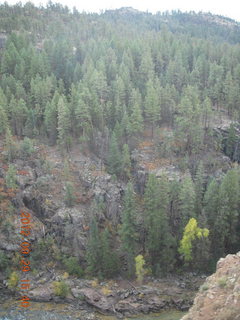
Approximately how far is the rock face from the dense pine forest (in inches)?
707

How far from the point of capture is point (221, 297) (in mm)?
22016

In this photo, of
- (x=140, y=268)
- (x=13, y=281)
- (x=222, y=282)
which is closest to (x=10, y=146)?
(x=13, y=281)

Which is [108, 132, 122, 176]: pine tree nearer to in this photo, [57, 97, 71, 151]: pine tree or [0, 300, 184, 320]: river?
[57, 97, 71, 151]: pine tree

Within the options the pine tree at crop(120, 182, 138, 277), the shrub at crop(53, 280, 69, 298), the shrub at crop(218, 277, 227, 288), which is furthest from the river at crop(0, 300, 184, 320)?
the shrub at crop(218, 277, 227, 288)

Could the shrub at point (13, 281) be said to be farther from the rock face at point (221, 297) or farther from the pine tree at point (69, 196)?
→ the rock face at point (221, 297)

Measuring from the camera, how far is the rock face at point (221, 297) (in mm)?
19266

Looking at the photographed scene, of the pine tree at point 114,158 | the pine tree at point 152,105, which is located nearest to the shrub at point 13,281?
the pine tree at point 114,158

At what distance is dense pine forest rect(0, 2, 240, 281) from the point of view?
4625 cm

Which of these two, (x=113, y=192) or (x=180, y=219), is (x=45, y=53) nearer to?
(x=113, y=192)

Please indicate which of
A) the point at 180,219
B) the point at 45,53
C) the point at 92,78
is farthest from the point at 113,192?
the point at 45,53

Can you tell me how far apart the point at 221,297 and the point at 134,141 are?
153ft

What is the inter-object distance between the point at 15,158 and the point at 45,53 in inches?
1614

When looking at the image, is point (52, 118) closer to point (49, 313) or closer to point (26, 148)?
point (26, 148)

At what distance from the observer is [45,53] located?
3386 inches
